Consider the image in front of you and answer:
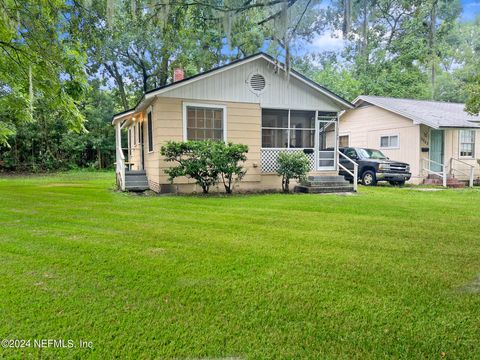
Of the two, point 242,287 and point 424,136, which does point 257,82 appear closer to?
point 424,136

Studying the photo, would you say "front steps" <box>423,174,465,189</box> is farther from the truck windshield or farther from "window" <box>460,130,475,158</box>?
the truck windshield

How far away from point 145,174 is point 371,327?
405 inches

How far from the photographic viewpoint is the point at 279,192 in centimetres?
1035

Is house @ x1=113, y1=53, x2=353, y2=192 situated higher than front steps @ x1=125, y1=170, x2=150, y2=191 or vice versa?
house @ x1=113, y1=53, x2=353, y2=192

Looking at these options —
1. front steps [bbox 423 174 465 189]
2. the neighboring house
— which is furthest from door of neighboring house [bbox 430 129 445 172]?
front steps [bbox 423 174 465 189]

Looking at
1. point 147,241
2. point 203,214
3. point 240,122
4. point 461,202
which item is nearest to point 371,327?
point 147,241

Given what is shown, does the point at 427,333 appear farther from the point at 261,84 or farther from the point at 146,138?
the point at 146,138

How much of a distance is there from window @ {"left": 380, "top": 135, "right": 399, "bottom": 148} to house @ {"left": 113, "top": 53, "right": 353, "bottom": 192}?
16.7 ft

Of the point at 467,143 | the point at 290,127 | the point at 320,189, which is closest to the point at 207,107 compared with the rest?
the point at 290,127

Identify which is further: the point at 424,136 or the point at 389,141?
the point at 389,141

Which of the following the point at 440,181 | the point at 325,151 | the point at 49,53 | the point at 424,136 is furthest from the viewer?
the point at 424,136

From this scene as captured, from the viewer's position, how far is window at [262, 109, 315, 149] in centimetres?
1190

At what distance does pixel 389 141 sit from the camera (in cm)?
1541

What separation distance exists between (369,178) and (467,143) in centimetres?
597
